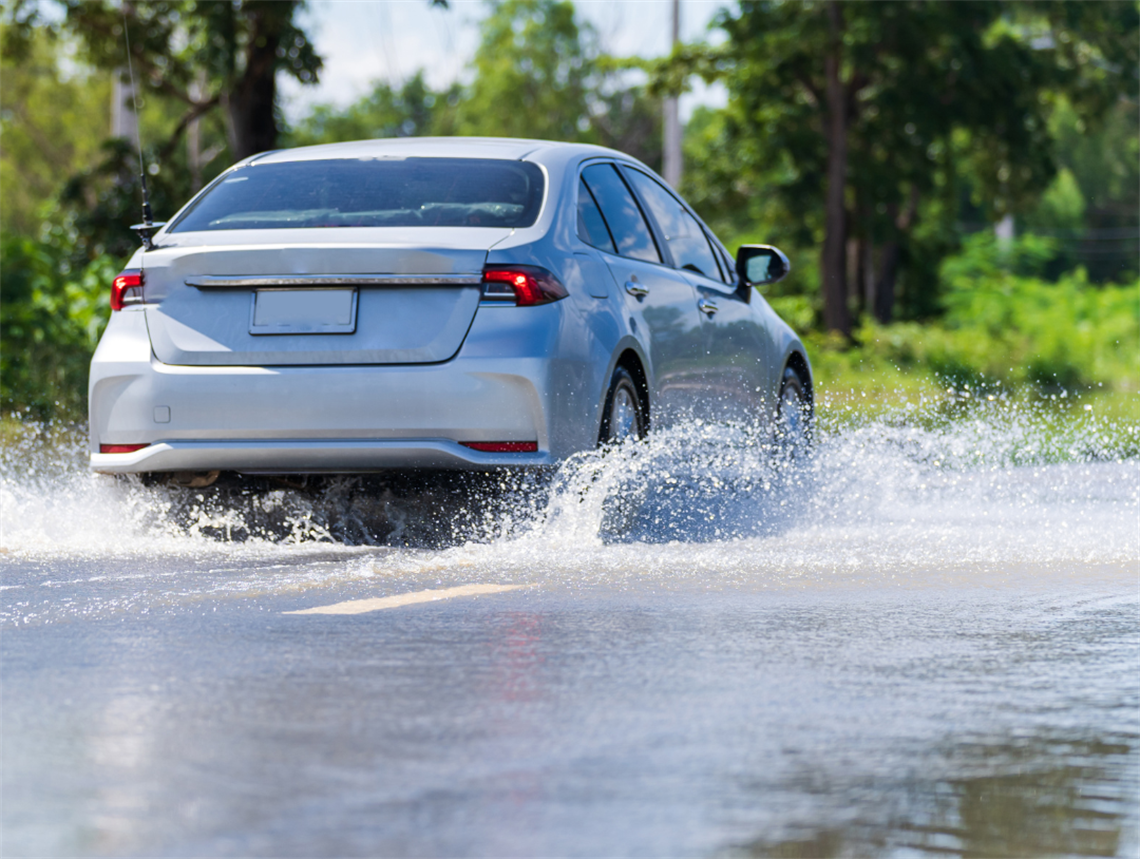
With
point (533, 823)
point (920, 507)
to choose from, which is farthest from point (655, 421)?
point (533, 823)

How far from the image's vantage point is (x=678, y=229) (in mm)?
8875

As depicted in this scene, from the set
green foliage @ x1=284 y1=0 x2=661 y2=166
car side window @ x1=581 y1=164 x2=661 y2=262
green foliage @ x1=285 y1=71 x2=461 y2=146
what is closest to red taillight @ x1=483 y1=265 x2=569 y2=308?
car side window @ x1=581 y1=164 x2=661 y2=262

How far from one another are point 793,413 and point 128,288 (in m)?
3.86

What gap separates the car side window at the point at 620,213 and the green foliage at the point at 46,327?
7.48 metres

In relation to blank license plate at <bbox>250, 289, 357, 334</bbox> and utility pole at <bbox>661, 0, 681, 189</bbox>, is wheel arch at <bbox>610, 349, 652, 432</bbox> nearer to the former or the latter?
blank license plate at <bbox>250, 289, 357, 334</bbox>

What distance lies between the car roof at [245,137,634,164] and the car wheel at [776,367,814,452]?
1984 mm

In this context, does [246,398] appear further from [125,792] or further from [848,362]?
[848,362]

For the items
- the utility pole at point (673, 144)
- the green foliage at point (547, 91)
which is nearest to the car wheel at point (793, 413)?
the utility pole at point (673, 144)

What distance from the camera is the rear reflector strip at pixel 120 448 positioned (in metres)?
7.14

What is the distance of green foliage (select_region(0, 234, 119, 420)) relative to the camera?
607 inches

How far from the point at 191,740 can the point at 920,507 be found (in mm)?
5507

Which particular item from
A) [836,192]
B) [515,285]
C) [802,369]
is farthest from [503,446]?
[836,192]

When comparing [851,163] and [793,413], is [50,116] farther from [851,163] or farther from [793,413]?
[793,413]

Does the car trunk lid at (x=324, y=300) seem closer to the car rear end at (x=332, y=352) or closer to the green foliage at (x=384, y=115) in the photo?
the car rear end at (x=332, y=352)
